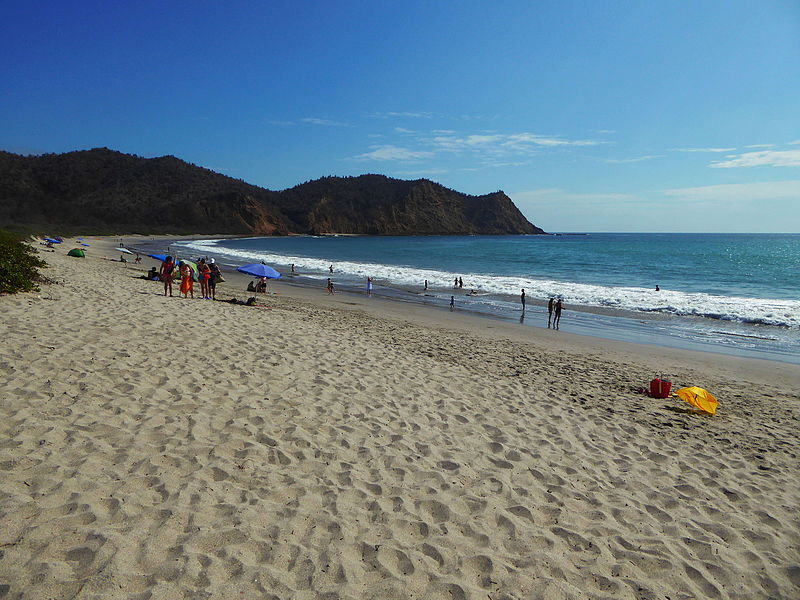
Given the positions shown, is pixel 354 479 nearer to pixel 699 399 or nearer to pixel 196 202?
pixel 699 399

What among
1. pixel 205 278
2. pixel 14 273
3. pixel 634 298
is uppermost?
pixel 14 273

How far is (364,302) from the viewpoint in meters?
22.8

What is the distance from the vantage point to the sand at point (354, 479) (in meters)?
3.33

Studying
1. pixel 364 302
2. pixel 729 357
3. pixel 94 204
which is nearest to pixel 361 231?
pixel 94 204

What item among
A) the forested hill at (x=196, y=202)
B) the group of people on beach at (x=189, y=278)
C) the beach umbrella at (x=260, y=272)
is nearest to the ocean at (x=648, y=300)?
the beach umbrella at (x=260, y=272)

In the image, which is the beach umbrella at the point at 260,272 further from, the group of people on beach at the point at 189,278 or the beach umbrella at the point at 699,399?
the beach umbrella at the point at 699,399

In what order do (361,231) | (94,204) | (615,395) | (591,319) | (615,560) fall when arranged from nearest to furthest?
1. (615,560)
2. (615,395)
3. (591,319)
4. (94,204)
5. (361,231)

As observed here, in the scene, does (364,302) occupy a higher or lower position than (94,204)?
lower

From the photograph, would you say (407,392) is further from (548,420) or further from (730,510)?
(730,510)

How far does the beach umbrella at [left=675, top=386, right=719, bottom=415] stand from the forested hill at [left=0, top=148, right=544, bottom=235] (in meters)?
94.3

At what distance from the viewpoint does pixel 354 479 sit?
15.0 ft

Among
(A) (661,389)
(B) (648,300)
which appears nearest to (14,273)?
(A) (661,389)

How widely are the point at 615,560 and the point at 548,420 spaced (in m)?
3.04

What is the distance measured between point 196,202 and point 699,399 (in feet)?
437
